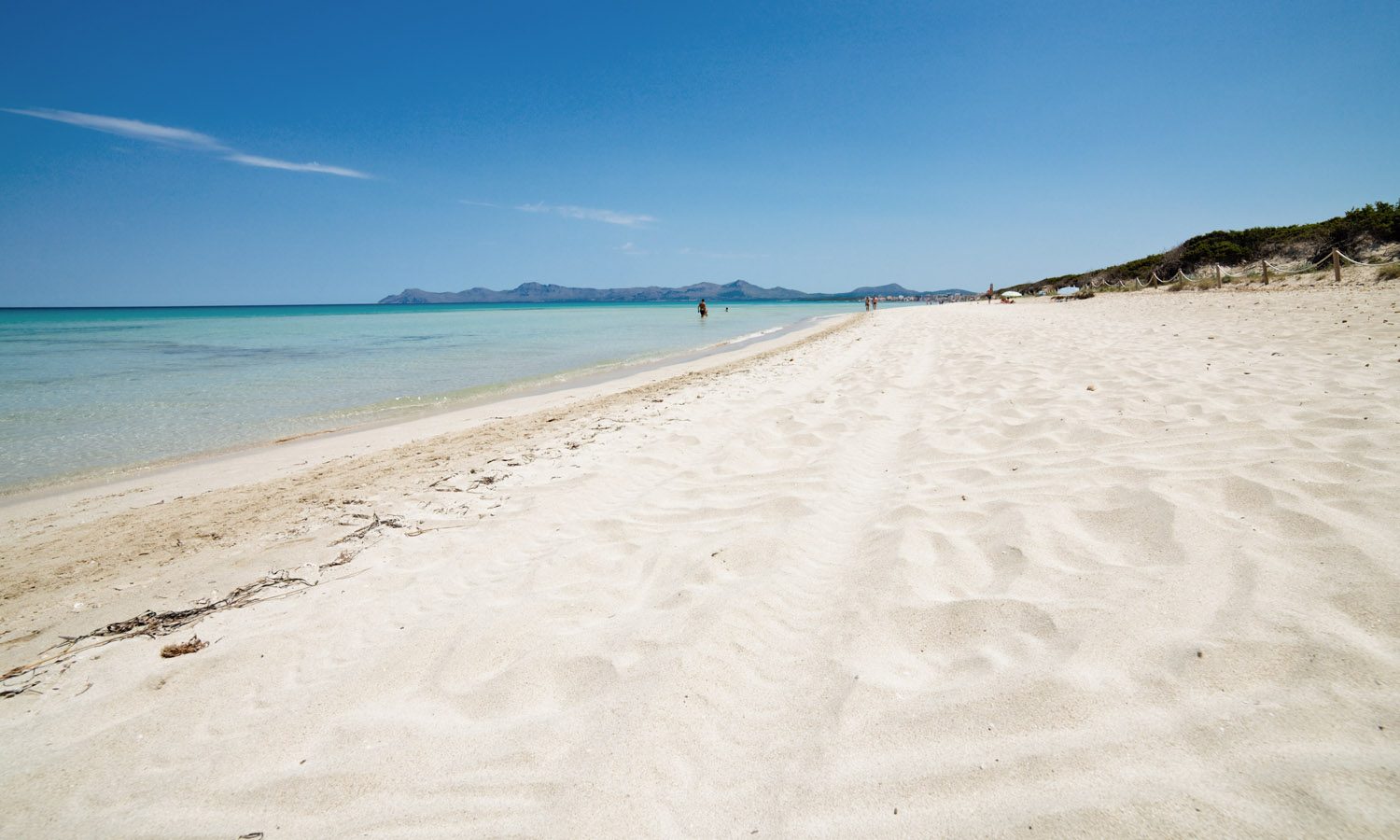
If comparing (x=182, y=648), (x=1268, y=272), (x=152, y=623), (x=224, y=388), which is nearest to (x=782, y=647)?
(x=182, y=648)

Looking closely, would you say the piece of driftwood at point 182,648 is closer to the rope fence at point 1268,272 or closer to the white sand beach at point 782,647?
the white sand beach at point 782,647

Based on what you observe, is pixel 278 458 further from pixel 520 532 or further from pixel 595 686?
pixel 595 686

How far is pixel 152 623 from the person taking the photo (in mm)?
2744

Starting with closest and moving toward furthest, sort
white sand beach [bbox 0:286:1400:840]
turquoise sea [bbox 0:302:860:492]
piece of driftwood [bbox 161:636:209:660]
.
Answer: white sand beach [bbox 0:286:1400:840]
piece of driftwood [bbox 161:636:209:660]
turquoise sea [bbox 0:302:860:492]

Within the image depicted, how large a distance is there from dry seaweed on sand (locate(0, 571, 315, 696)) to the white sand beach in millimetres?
74

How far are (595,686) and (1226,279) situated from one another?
28283mm

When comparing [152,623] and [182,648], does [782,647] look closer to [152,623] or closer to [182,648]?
[182,648]

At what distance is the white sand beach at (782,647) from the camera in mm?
1412

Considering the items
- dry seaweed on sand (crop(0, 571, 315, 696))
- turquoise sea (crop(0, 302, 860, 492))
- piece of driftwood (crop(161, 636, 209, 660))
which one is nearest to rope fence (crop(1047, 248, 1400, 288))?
turquoise sea (crop(0, 302, 860, 492))

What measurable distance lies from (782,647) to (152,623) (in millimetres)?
3038

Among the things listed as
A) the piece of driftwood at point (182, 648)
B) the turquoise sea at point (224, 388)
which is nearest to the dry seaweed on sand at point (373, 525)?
Result: the piece of driftwood at point (182, 648)

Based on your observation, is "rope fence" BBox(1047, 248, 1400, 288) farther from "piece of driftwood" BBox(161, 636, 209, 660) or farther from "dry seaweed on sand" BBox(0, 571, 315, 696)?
"piece of driftwood" BBox(161, 636, 209, 660)

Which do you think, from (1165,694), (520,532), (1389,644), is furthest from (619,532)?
(1389,644)

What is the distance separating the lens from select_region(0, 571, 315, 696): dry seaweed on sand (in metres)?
2.53
